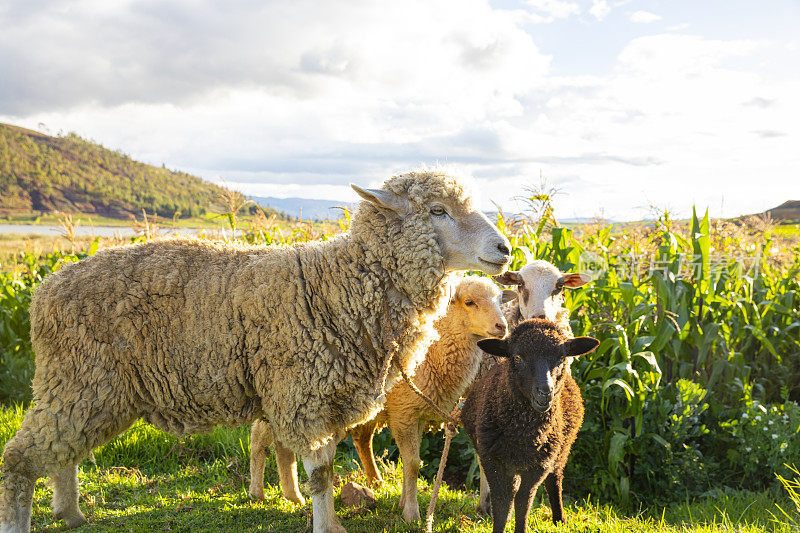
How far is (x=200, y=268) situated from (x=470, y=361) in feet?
7.45

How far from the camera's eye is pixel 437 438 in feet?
19.1

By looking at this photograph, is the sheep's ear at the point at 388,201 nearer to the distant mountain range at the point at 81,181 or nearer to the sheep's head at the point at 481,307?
the sheep's head at the point at 481,307

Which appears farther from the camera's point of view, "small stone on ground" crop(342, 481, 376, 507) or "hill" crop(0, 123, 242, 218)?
"hill" crop(0, 123, 242, 218)

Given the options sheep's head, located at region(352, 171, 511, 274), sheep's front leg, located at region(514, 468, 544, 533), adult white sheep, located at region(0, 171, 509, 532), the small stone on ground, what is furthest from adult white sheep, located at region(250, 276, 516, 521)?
sheep's front leg, located at region(514, 468, 544, 533)

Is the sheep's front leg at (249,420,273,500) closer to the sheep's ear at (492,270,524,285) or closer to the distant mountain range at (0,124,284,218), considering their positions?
the sheep's ear at (492,270,524,285)

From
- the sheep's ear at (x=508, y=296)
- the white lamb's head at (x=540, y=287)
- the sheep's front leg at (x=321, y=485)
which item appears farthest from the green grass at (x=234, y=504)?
the sheep's ear at (x=508, y=296)

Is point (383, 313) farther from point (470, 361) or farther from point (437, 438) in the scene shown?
point (437, 438)

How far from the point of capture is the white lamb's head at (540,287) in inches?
162

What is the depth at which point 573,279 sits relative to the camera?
445 centimetres

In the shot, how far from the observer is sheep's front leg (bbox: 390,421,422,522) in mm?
4031

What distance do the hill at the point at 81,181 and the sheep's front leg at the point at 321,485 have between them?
10177cm

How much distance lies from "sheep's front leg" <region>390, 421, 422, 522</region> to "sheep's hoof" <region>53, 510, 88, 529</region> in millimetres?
2644

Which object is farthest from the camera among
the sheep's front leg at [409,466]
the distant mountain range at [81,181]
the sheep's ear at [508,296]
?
the distant mountain range at [81,181]

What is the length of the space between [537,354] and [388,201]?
1348 millimetres
